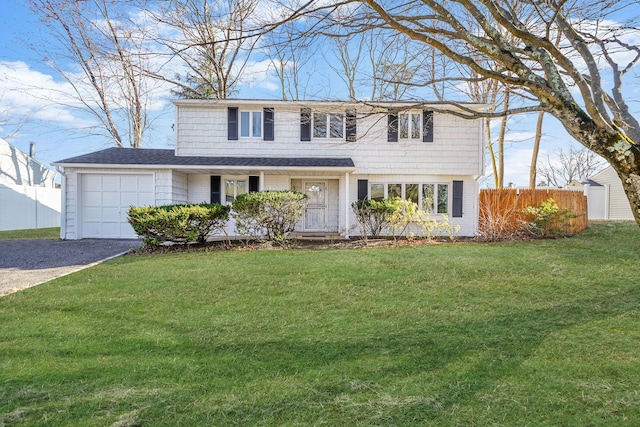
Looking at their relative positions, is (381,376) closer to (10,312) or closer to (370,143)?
(10,312)

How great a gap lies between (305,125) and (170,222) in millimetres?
6377

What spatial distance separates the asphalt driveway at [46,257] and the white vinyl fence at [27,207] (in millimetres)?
7760

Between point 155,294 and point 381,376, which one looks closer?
point 381,376

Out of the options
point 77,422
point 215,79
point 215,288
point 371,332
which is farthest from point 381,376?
point 215,79

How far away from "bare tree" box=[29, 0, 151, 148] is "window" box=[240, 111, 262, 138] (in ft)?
21.2

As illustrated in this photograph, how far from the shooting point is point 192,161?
12672mm

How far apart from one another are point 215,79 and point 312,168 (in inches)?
496

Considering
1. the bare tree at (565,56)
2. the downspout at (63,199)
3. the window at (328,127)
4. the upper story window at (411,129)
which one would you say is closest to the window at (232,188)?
the window at (328,127)

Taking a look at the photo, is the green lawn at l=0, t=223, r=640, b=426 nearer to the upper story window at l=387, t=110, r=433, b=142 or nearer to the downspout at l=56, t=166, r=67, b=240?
the downspout at l=56, t=166, r=67, b=240

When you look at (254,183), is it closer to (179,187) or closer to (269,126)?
(269,126)

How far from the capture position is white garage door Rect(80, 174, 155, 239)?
1253 centimetres

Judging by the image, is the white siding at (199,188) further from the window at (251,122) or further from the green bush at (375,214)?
the green bush at (375,214)

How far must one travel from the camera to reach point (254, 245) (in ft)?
33.6

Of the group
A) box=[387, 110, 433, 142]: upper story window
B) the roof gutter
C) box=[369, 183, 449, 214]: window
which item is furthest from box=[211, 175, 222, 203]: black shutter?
box=[387, 110, 433, 142]: upper story window
